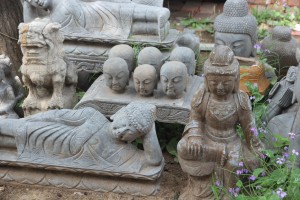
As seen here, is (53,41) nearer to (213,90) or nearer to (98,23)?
(98,23)

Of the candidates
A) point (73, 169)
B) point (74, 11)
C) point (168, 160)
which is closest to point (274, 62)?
point (168, 160)

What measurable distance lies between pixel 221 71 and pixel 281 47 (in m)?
2.06

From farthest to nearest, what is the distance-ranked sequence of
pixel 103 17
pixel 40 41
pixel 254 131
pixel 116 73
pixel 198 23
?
pixel 198 23 < pixel 103 17 < pixel 116 73 < pixel 40 41 < pixel 254 131

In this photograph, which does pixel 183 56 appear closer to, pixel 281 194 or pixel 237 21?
pixel 237 21

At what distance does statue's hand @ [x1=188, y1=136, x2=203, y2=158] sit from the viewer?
2936 mm

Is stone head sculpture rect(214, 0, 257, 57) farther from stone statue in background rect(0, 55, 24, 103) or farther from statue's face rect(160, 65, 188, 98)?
stone statue in background rect(0, 55, 24, 103)

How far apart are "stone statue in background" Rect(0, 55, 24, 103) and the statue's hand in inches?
70.0

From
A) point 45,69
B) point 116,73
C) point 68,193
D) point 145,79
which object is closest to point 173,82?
point 145,79

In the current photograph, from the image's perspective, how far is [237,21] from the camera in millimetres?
4617

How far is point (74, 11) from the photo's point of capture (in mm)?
4547

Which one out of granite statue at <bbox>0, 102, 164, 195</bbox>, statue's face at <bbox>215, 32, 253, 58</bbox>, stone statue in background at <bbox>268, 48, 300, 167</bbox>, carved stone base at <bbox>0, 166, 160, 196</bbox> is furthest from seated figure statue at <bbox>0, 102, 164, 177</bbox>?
statue's face at <bbox>215, 32, 253, 58</bbox>

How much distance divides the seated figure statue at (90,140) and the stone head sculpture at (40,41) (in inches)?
20.1

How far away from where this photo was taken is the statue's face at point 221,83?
2.80 metres

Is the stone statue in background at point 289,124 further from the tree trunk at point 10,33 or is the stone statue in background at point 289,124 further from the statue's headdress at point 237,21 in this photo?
the tree trunk at point 10,33
